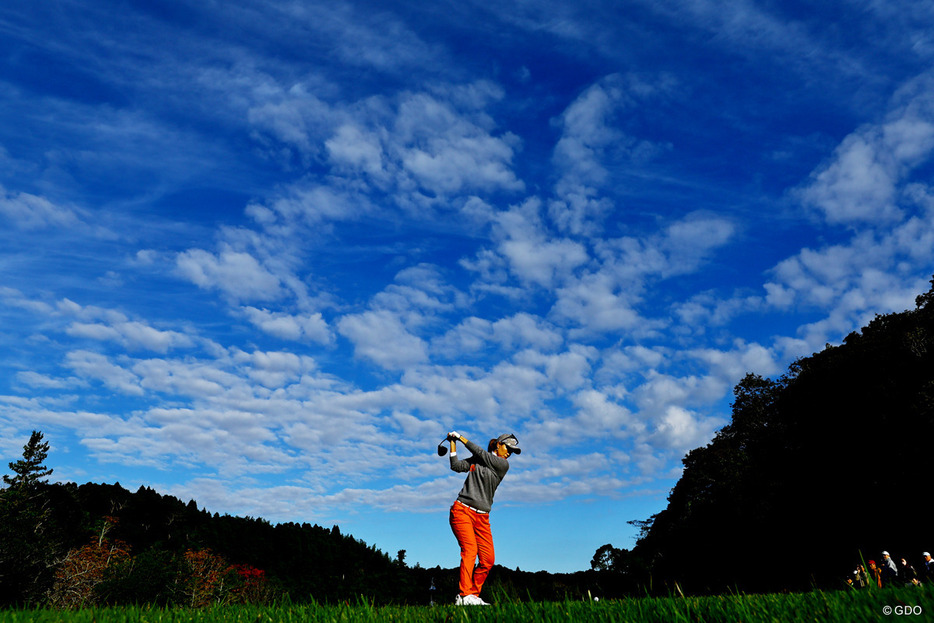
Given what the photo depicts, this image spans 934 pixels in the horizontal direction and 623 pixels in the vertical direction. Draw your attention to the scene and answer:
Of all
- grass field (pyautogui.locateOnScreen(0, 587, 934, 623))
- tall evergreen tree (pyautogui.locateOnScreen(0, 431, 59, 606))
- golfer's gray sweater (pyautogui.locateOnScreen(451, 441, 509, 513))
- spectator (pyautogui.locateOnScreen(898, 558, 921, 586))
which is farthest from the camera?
tall evergreen tree (pyautogui.locateOnScreen(0, 431, 59, 606))

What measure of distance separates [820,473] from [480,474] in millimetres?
32469

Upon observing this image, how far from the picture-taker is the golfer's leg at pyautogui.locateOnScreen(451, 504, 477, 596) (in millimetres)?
8102

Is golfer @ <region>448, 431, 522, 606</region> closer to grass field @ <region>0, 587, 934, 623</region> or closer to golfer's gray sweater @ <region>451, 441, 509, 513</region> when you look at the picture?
golfer's gray sweater @ <region>451, 441, 509, 513</region>

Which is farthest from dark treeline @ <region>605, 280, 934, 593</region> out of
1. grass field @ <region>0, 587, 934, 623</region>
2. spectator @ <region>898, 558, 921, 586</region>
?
grass field @ <region>0, 587, 934, 623</region>

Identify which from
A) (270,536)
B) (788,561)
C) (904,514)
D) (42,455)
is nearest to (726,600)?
(904,514)

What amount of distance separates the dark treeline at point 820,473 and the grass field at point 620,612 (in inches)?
1009

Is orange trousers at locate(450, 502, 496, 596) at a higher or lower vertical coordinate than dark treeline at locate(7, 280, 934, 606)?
lower

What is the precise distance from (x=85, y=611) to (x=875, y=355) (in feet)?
115

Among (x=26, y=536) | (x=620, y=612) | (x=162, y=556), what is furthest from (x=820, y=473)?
(x=26, y=536)

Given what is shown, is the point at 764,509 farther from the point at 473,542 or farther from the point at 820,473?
the point at 473,542

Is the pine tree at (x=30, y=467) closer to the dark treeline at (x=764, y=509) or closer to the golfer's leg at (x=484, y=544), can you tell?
the dark treeline at (x=764, y=509)

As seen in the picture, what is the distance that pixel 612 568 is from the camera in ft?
207

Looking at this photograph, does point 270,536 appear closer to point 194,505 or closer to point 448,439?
point 194,505

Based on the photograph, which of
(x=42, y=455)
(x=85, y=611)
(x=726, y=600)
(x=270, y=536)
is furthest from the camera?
(x=270, y=536)
